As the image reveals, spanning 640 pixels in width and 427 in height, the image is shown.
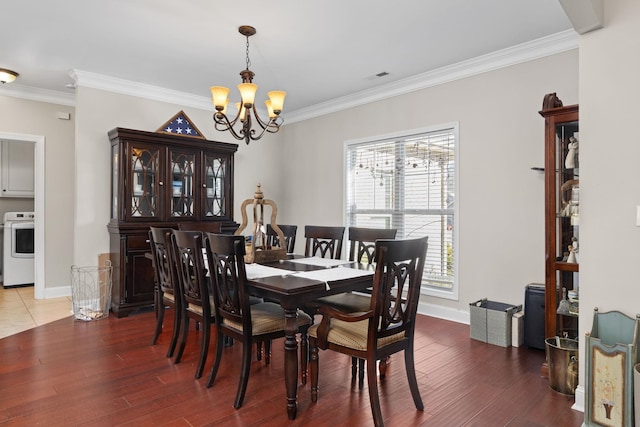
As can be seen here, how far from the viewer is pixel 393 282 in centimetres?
214

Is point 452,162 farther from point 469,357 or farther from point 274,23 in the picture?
point 274,23

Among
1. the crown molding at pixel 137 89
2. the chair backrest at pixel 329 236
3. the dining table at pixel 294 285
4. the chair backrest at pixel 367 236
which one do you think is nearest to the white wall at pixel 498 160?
the chair backrest at pixel 367 236

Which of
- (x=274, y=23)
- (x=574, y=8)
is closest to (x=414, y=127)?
(x=274, y=23)

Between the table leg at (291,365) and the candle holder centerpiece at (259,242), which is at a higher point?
the candle holder centerpiece at (259,242)

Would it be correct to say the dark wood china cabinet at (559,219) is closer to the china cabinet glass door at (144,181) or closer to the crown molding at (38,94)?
the china cabinet glass door at (144,181)

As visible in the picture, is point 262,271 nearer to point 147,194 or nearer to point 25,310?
point 147,194

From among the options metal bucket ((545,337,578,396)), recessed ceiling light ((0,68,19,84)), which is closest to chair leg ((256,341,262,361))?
metal bucket ((545,337,578,396))

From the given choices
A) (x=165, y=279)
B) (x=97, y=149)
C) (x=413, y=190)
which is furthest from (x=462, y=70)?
(x=97, y=149)

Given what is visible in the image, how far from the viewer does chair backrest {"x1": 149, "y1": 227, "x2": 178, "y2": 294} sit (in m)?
2.98

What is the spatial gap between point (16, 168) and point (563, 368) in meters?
7.18

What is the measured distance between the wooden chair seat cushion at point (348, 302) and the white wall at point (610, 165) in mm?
1275

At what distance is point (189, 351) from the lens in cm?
320

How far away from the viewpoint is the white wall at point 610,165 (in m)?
2.03

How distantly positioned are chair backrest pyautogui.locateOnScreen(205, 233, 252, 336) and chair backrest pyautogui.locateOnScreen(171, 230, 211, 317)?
0.40 ft
